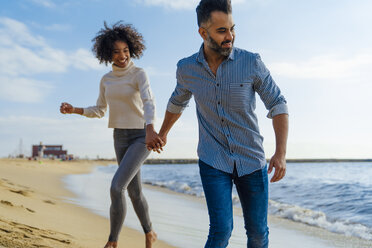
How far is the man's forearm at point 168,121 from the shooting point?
287 centimetres

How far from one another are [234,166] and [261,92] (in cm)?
48

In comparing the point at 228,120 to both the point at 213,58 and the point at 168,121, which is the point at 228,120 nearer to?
the point at 213,58

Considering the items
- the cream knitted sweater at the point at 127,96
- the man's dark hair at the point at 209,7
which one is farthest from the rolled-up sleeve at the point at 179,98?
the cream knitted sweater at the point at 127,96

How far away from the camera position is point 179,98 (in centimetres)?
279

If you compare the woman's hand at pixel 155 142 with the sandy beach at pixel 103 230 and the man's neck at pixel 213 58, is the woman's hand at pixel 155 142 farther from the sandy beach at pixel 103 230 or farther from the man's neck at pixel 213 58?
the sandy beach at pixel 103 230

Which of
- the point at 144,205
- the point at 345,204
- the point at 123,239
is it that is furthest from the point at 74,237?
the point at 345,204

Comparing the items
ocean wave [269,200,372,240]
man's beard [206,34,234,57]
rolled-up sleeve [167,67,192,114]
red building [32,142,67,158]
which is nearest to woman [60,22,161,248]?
rolled-up sleeve [167,67,192,114]

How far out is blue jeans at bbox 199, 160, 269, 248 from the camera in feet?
7.92

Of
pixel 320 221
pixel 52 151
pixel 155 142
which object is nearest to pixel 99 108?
pixel 155 142

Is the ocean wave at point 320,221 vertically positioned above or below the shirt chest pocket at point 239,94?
below

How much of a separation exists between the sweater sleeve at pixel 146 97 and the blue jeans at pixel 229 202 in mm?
1202

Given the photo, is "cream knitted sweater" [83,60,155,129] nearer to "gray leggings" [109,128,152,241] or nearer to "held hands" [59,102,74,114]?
"gray leggings" [109,128,152,241]

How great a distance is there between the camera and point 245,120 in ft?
8.29

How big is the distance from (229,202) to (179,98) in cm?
78
